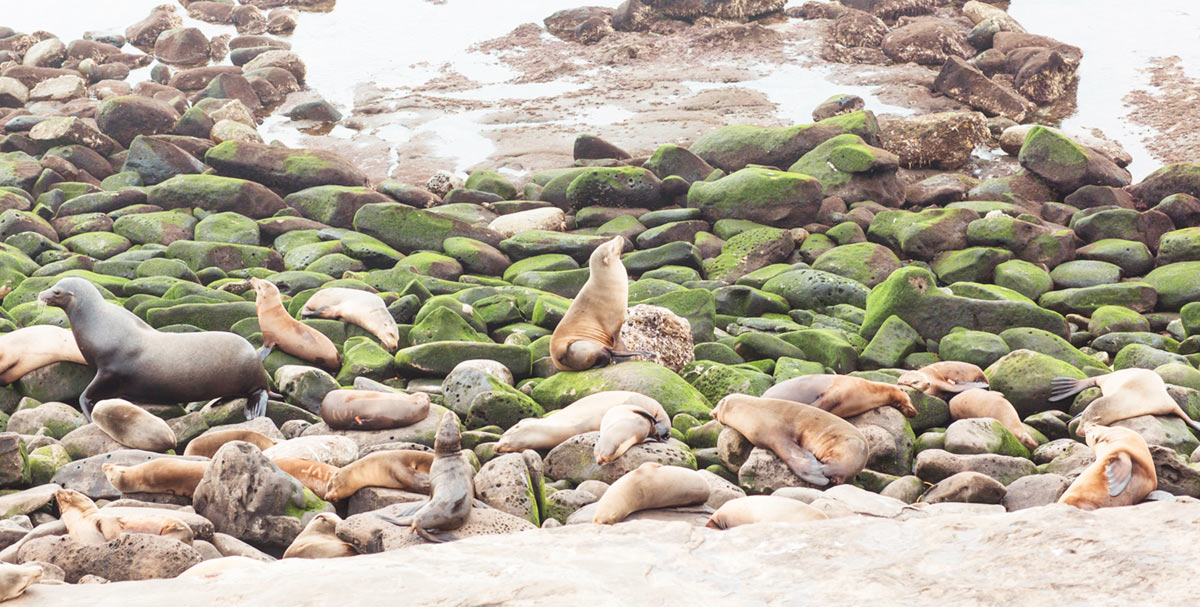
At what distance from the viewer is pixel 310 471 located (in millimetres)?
5094

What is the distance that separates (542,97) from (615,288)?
13.4 metres

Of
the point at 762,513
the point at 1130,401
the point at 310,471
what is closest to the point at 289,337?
the point at 310,471

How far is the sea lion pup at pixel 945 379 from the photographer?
7.04 meters

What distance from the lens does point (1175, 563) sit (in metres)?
2.74

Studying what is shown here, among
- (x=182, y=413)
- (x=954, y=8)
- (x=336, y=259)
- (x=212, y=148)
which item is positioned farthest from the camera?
(x=954, y=8)

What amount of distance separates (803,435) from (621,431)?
1.06m

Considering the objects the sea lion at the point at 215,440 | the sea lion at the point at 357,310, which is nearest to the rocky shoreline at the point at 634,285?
the sea lion at the point at 357,310

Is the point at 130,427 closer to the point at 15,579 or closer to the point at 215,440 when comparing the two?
the point at 215,440

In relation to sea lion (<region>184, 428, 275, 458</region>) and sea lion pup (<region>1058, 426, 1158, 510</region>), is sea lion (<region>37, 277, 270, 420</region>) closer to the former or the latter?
sea lion (<region>184, 428, 275, 458</region>)

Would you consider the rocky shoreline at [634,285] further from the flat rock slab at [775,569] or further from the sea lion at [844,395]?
the sea lion at [844,395]

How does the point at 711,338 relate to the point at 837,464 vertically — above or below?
below

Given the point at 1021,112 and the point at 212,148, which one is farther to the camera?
the point at 1021,112

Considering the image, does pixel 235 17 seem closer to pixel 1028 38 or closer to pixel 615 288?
pixel 1028 38

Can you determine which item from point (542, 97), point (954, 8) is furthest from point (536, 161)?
point (954, 8)
